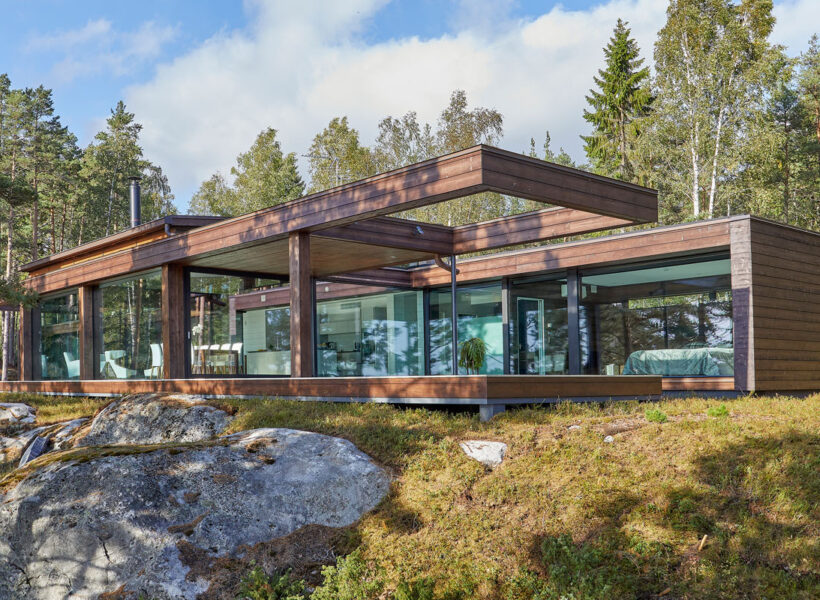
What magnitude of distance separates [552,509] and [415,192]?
425 cm

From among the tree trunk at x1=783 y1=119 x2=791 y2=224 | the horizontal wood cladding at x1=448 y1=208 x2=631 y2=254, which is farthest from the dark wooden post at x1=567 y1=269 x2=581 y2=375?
the tree trunk at x1=783 y1=119 x2=791 y2=224

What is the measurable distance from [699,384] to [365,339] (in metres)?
7.07

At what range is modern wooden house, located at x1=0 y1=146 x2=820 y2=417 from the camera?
9516 mm

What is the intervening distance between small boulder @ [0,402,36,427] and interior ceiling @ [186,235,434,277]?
373 cm

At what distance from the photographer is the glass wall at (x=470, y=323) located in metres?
16.7

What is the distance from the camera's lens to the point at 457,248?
14.2m

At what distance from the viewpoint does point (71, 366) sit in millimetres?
17516

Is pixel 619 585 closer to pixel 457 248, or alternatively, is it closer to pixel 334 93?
pixel 457 248

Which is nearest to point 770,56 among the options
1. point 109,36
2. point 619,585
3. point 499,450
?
point 499,450

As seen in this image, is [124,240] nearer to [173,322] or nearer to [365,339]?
[173,322]

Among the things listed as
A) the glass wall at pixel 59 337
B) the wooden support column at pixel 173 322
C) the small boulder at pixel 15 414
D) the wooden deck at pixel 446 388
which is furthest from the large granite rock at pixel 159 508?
the glass wall at pixel 59 337

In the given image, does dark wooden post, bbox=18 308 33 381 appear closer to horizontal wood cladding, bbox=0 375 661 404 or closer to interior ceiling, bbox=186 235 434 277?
interior ceiling, bbox=186 235 434 277

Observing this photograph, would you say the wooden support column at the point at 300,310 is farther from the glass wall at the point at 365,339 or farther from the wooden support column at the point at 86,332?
the wooden support column at the point at 86,332

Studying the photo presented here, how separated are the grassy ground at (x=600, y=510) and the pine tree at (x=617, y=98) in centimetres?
2906
